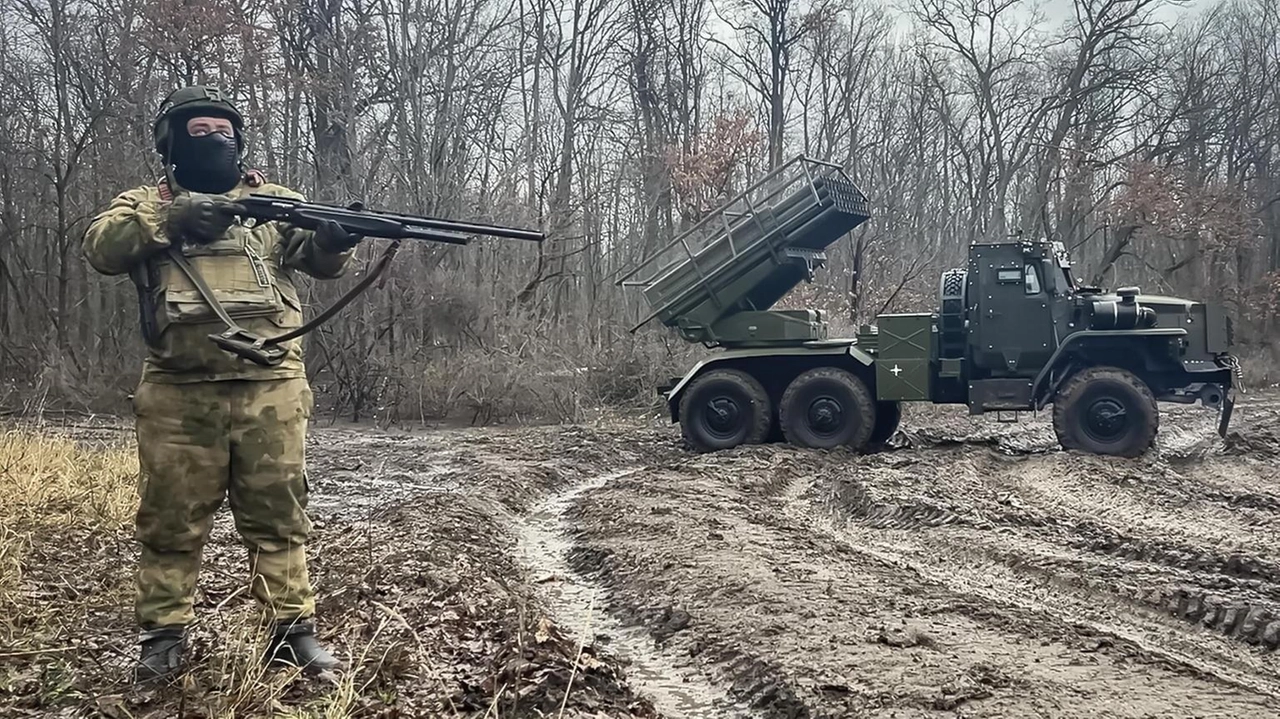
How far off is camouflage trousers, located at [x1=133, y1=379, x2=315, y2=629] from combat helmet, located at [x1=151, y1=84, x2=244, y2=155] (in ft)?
2.97

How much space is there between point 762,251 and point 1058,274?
337 cm

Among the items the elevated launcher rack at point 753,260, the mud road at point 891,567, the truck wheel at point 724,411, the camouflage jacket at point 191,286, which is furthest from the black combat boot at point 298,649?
the elevated launcher rack at point 753,260

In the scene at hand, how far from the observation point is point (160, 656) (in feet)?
11.8

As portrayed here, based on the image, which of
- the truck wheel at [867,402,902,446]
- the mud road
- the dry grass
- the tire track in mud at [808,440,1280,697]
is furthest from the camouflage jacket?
the truck wheel at [867,402,902,446]

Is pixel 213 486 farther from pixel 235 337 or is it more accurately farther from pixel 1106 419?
pixel 1106 419

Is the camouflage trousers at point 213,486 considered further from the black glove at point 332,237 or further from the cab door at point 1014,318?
the cab door at point 1014,318

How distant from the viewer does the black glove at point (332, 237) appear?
385cm

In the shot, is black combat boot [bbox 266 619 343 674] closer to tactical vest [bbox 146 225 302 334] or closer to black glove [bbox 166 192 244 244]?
tactical vest [bbox 146 225 302 334]

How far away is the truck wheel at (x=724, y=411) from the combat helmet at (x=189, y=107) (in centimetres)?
920

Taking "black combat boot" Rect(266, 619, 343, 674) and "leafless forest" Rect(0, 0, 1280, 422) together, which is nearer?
"black combat boot" Rect(266, 619, 343, 674)

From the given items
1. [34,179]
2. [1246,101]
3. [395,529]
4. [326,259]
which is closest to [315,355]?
[34,179]

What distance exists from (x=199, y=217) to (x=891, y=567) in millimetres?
4353

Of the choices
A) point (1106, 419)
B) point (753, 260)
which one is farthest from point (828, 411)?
point (1106, 419)

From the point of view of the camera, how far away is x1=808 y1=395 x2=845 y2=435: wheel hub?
12453 mm
